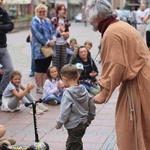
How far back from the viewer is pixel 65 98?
4.89 m

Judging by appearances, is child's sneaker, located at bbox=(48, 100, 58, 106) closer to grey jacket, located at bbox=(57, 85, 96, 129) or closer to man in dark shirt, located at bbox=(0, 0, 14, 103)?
man in dark shirt, located at bbox=(0, 0, 14, 103)

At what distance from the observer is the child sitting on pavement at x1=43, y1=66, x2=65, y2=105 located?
316 inches

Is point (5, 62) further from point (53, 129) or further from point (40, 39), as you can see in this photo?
point (53, 129)

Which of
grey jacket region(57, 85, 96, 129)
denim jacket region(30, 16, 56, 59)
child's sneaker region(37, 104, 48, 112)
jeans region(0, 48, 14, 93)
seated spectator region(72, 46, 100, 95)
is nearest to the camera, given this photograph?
grey jacket region(57, 85, 96, 129)

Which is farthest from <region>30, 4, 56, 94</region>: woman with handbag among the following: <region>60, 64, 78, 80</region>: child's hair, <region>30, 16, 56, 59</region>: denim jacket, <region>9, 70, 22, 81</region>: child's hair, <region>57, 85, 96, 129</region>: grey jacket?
<region>57, 85, 96, 129</region>: grey jacket

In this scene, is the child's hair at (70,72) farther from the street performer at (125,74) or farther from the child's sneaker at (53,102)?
the child's sneaker at (53,102)

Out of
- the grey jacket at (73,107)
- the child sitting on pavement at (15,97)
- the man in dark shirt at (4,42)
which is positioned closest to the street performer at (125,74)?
the grey jacket at (73,107)

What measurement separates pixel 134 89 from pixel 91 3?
0.85m

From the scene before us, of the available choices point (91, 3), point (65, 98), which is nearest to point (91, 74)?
point (65, 98)

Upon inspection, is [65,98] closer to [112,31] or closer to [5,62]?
[112,31]

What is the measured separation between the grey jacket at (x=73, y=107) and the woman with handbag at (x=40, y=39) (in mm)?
3978

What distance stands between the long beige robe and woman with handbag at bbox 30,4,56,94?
4.94 m

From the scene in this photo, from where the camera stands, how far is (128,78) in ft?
12.8

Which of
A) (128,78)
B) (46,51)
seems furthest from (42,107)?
(128,78)
